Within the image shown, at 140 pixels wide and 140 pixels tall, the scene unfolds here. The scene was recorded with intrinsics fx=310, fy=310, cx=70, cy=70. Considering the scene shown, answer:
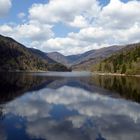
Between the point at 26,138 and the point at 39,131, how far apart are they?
4446 millimetres

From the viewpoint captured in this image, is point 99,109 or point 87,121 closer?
point 87,121

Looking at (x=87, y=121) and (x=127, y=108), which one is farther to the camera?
(x=127, y=108)

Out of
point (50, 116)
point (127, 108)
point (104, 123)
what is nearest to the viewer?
point (104, 123)

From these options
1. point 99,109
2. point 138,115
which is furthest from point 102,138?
point 99,109

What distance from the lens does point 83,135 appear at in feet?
136

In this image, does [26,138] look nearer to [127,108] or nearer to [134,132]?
[134,132]

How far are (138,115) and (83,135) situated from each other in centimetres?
2187

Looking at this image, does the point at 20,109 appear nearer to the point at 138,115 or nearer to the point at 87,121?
the point at 87,121

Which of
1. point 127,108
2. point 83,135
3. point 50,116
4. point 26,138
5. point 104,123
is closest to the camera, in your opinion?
point 26,138

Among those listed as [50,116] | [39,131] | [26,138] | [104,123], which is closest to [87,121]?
[104,123]

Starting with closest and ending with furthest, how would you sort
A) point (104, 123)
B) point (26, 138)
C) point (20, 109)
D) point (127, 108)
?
point (26, 138), point (104, 123), point (20, 109), point (127, 108)

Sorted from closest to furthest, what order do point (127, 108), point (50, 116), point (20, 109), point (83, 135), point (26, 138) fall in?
1. point (26, 138)
2. point (83, 135)
3. point (50, 116)
4. point (20, 109)
5. point (127, 108)

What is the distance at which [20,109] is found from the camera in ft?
209

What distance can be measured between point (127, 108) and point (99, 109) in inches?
262
